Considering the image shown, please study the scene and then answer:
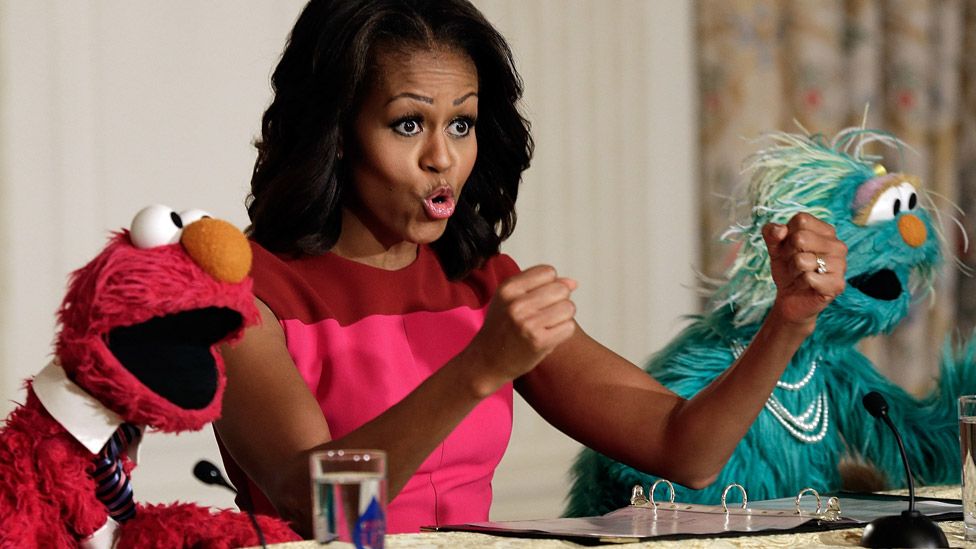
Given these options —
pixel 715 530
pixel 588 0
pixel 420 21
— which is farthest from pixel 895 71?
pixel 715 530

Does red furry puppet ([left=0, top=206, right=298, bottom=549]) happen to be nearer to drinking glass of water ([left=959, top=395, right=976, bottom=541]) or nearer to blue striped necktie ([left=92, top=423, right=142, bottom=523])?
blue striped necktie ([left=92, top=423, right=142, bottom=523])

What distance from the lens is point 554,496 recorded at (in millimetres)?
2781

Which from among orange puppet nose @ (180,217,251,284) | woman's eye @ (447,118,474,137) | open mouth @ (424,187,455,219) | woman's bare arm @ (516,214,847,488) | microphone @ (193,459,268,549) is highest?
woman's eye @ (447,118,474,137)

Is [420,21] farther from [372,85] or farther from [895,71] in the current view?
[895,71]

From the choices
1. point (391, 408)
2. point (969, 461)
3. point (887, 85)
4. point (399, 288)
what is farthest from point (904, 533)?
point (887, 85)

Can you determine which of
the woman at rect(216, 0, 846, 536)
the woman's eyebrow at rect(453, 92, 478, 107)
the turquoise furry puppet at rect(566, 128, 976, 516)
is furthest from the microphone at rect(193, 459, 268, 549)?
the turquoise furry puppet at rect(566, 128, 976, 516)

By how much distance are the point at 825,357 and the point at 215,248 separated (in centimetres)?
105

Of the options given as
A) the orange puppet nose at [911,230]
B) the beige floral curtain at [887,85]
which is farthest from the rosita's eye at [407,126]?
the beige floral curtain at [887,85]

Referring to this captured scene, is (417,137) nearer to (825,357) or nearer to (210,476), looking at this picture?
(210,476)

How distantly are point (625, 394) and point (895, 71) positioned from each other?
1.56 m

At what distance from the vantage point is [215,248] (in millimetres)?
920

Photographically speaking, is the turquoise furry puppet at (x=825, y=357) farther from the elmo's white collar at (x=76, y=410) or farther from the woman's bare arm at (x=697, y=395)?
A: the elmo's white collar at (x=76, y=410)

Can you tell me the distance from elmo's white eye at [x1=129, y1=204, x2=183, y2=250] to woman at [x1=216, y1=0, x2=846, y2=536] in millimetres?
344

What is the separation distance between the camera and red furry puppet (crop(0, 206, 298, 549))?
898mm
